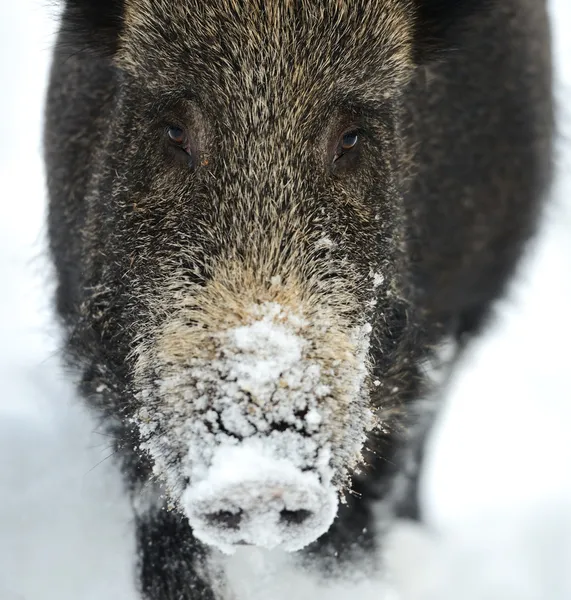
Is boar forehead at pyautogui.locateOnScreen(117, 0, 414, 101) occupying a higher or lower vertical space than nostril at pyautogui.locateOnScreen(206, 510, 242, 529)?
higher

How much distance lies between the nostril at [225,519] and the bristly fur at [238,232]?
0.12 metres

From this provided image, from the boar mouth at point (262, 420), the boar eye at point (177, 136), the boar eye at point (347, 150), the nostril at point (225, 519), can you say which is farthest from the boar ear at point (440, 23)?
the nostril at point (225, 519)

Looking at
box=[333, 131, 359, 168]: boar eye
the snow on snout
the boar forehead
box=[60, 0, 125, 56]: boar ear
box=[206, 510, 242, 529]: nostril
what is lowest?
box=[206, 510, 242, 529]: nostril

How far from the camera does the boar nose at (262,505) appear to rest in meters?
2.04

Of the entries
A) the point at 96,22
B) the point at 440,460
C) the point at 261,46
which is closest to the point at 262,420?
the point at 261,46

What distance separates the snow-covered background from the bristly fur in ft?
0.79

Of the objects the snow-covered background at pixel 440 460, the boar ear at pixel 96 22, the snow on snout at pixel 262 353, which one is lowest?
the snow-covered background at pixel 440 460

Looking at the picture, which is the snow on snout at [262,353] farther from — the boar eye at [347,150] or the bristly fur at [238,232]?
the boar eye at [347,150]

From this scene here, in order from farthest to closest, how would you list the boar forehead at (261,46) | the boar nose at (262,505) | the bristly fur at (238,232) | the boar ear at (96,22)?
the boar ear at (96,22) < the boar forehead at (261,46) < the bristly fur at (238,232) < the boar nose at (262,505)

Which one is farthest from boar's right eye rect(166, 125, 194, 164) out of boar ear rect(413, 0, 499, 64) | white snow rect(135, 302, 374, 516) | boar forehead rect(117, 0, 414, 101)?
boar ear rect(413, 0, 499, 64)

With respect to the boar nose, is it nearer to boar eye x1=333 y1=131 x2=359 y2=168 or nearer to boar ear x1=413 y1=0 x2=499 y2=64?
boar eye x1=333 y1=131 x2=359 y2=168

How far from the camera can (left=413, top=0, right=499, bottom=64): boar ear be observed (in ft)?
9.46

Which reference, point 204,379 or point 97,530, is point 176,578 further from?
→ point 204,379

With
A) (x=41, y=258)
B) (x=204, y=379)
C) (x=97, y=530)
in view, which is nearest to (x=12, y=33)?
(x=41, y=258)
